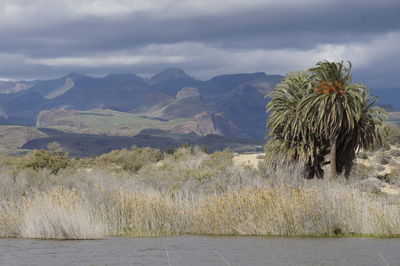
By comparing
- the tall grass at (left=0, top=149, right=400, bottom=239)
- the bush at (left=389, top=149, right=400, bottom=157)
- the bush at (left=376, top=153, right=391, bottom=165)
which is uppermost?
the tall grass at (left=0, top=149, right=400, bottom=239)

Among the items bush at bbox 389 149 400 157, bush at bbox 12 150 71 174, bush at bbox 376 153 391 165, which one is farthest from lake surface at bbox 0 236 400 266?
bush at bbox 389 149 400 157

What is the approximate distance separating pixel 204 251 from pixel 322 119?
17872 mm

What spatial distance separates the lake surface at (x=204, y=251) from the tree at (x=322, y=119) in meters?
14.8

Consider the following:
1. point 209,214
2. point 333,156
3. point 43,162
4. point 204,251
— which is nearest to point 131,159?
point 43,162

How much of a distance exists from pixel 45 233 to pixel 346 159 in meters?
22.1

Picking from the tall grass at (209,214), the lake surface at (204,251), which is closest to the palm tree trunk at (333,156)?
the tall grass at (209,214)

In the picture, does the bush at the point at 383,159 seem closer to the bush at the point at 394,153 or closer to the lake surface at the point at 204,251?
the bush at the point at 394,153

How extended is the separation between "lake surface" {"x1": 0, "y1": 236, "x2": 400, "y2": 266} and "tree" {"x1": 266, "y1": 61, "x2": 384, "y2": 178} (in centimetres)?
1478

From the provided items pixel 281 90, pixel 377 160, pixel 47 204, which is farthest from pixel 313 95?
pixel 377 160

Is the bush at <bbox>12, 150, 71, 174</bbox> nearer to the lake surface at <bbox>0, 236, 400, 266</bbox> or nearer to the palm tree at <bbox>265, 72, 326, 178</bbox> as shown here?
the palm tree at <bbox>265, 72, 326, 178</bbox>

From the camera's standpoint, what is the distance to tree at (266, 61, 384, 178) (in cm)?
3966

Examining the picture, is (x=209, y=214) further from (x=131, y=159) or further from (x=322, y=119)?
A: (x=131, y=159)

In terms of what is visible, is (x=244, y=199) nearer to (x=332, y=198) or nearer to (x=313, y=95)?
(x=332, y=198)

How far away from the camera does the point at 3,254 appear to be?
24.1 m
